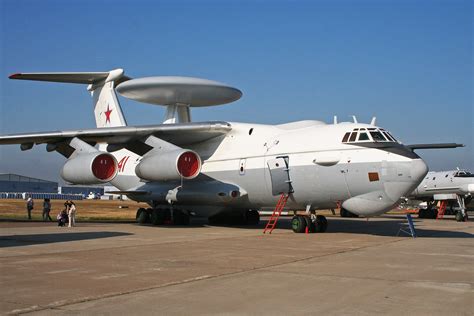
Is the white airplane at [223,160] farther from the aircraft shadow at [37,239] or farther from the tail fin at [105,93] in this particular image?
the aircraft shadow at [37,239]

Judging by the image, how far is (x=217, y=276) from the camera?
699cm

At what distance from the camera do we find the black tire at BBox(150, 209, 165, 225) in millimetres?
19000

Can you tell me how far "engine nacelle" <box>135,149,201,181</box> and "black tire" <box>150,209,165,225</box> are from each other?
2.56m

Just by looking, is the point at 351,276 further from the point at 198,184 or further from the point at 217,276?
the point at 198,184

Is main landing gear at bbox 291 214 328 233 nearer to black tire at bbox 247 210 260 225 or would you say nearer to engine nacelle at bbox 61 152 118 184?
black tire at bbox 247 210 260 225

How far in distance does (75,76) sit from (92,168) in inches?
234

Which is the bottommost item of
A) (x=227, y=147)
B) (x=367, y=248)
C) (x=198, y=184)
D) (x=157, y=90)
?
(x=367, y=248)

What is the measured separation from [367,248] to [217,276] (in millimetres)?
4972

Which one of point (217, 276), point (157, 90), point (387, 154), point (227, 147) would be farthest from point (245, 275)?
point (157, 90)

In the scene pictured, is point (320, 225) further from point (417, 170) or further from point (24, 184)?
point (24, 184)

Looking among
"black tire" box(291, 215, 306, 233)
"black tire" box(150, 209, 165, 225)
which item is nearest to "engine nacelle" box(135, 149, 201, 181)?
"black tire" box(150, 209, 165, 225)

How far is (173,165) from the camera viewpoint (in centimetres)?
1608

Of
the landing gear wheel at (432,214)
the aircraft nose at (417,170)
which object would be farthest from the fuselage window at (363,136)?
the landing gear wheel at (432,214)

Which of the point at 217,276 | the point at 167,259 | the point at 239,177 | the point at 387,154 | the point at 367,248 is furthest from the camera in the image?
the point at 239,177
